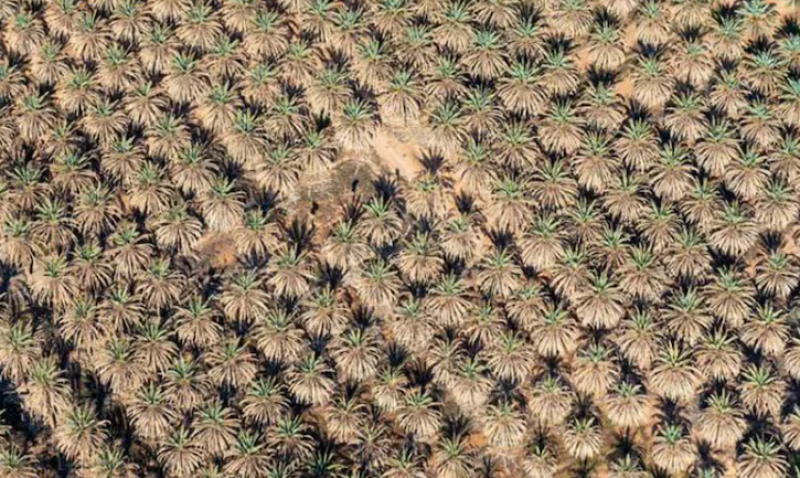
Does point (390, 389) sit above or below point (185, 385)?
below

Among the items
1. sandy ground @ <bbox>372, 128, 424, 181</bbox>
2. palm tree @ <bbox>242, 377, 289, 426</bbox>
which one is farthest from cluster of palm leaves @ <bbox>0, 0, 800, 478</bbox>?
sandy ground @ <bbox>372, 128, 424, 181</bbox>

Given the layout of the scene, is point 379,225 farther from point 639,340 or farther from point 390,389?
point 639,340

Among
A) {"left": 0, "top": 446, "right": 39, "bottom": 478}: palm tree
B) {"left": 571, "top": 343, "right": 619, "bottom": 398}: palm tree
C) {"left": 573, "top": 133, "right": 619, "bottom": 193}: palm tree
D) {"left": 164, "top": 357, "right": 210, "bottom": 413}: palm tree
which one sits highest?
{"left": 573, "top": 133, "right": 619, "bottom": 193}: palm tree

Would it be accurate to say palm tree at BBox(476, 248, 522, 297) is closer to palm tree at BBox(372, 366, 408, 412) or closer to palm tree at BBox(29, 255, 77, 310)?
palm tree at BBox(372, 366, 408, 412)

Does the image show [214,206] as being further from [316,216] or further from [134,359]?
[134,359]

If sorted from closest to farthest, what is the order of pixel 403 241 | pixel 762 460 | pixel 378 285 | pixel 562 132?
1. pixel 762 460
2. pixel 378 285
3. pixel 403 241
4. pixel 562 132

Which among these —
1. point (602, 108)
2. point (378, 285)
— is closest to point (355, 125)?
point (378, 285)

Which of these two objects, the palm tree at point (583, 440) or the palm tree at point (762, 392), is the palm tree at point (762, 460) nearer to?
the palm tree at point (762, 392)

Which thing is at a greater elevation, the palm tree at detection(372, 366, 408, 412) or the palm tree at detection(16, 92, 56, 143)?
the palm tree at detection(16, 92, 56, 143)

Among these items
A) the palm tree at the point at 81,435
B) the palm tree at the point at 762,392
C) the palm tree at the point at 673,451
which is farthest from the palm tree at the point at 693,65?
the palm tree at the point at 81,435
